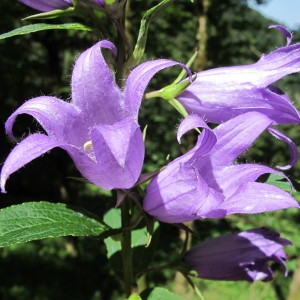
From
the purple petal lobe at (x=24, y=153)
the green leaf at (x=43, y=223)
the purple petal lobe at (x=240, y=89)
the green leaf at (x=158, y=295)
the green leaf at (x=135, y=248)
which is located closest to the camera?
the purple petal lobe at (x=24, y=153)

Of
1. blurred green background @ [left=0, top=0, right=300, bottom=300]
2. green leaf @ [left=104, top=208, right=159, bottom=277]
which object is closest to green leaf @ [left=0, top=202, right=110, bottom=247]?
green leaf @ [left=104, top=208, right=159, bottom=277]

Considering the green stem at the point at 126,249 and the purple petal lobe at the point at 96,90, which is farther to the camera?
the green stem at the point at 126,249

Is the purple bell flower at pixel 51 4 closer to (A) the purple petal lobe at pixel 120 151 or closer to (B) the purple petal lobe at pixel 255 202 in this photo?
(A) the purple petal lobe at pixel 120 151

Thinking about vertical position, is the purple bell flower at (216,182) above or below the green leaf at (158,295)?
above

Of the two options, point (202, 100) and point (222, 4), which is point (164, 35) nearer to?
point (222, 4)

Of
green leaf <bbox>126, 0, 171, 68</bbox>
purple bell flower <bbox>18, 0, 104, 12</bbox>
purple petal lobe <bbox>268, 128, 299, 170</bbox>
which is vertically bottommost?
purple petal lobe <bbox>268, 128, 299, 170</bbox>

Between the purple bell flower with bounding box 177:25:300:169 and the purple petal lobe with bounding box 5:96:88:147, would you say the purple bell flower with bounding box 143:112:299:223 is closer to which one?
the purple bell flower with bounding box 177:25:300:169

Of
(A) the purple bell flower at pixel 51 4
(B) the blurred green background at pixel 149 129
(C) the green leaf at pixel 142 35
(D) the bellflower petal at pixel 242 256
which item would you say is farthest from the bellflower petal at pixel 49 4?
(B) the blurred green background at pixel 149 129
